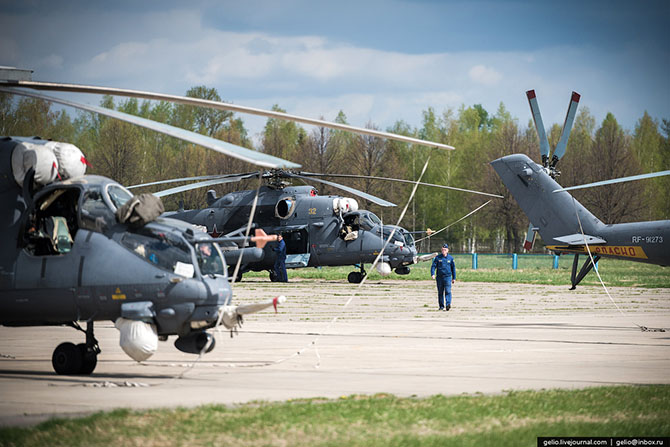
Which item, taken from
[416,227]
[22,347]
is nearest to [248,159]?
[22,347]

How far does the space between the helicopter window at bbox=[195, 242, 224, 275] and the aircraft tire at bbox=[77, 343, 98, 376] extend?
6.21ft

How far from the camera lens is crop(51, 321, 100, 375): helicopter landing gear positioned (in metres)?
11.2

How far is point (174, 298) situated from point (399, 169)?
56156 mm

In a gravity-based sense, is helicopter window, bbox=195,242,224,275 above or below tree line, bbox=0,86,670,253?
below

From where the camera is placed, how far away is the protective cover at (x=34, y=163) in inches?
450

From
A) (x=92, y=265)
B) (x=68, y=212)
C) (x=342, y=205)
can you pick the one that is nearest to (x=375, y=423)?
(x=92, y=265)

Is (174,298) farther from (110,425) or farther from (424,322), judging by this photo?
(424,322)

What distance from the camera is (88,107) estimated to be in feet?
30.4

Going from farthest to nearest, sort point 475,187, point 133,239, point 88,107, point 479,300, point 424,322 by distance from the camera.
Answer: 1. point 475,187
2. point 479,300
3. point 424,322
4. point 133,239
5. point 88,107

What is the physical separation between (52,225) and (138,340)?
2.32 m

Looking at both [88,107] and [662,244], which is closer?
[88,107]

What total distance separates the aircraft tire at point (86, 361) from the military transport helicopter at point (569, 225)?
12.0 metres

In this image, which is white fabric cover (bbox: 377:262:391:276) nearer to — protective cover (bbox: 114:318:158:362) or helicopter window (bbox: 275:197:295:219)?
helicopter window (bbox: 275:197:295:219)

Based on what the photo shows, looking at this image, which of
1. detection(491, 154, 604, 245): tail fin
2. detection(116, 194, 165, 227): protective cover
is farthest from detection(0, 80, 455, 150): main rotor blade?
detection(491, 154, 604, 245): tail fin
